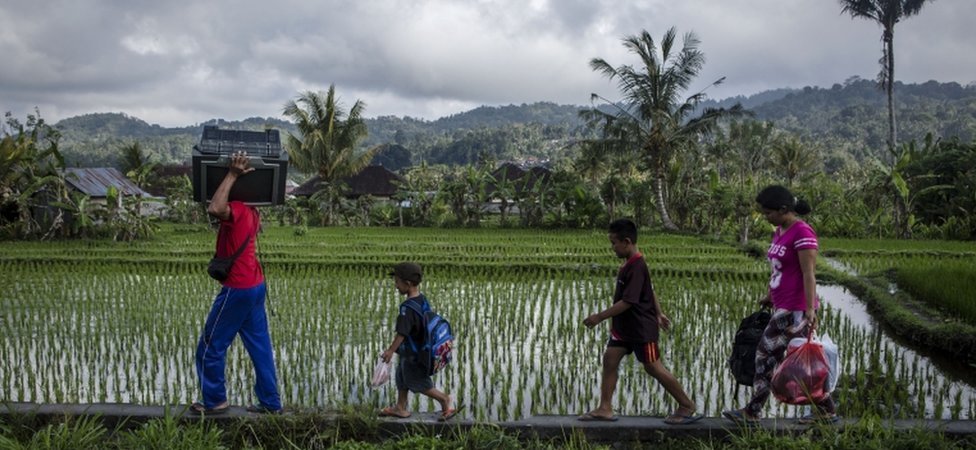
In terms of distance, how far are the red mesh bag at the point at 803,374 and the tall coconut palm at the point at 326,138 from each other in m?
20.6

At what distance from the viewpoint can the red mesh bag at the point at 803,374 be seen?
12.7 ft

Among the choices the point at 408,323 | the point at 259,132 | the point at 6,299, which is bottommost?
the point at 6,299

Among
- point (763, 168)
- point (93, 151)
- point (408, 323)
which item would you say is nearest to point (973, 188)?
point (408, 323)

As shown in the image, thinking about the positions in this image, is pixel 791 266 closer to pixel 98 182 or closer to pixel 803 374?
pixel 803 374

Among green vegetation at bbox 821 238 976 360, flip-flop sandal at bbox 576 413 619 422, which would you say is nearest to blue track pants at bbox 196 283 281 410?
flip-flop sandal at bbox 576 413 619 422

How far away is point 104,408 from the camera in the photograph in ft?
13.8

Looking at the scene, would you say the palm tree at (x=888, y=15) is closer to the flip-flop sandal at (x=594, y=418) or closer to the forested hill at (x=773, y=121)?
the forested hill at (x=773, y=121)

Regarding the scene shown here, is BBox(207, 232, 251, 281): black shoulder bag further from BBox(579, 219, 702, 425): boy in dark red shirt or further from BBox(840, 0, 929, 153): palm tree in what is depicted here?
BBox(840, 0, 929, 153): palm tree

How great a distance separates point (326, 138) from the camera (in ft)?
78.2

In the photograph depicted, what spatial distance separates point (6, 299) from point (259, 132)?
6.43 metres

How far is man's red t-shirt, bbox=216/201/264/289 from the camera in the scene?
4145 millimetres

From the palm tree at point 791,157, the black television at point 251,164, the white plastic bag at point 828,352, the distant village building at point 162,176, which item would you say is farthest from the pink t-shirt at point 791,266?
the distant village building at point 162,176

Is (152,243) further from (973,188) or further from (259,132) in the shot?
(973,188)

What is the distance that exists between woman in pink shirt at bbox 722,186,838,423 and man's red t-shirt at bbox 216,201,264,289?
2518 millimetres
